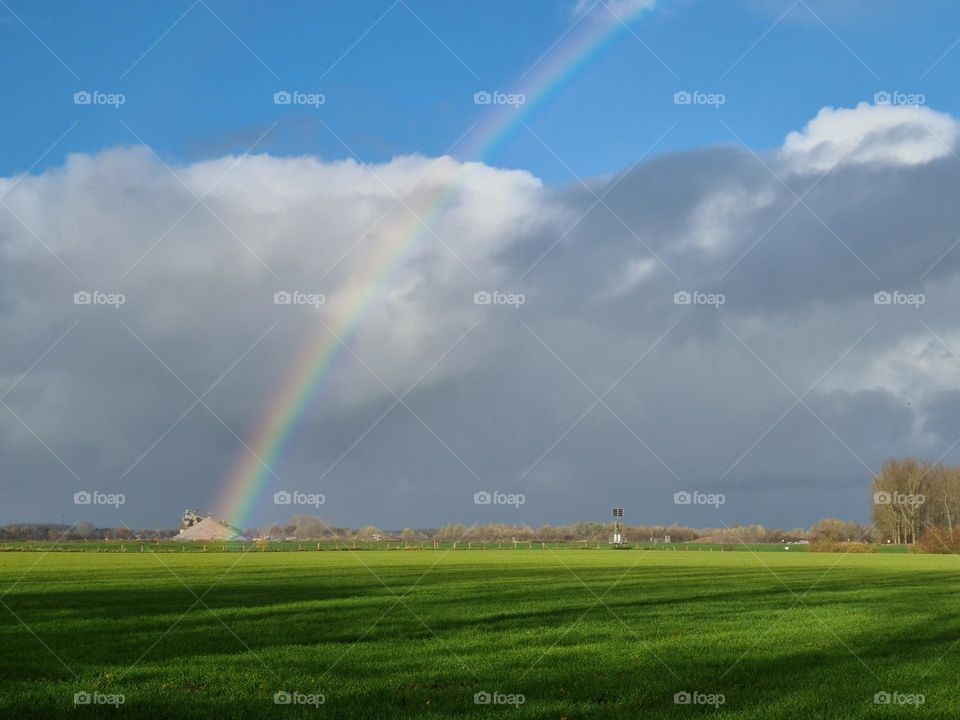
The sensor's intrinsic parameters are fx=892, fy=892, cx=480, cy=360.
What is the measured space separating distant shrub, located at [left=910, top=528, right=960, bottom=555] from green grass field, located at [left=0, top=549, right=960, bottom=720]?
90.3m

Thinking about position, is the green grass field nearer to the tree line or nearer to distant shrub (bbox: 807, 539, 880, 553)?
distant shrub (bbox: 807, 539, 880, 553)

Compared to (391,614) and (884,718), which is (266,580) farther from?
(884,718)

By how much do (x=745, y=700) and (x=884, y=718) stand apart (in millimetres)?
1882

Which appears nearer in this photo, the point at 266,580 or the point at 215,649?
the point at 215,649

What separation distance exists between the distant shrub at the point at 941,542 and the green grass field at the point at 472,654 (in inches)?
3557

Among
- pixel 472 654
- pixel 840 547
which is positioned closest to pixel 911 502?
pixel 840 547

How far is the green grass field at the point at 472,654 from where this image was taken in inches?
504

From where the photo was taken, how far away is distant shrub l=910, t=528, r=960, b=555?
4377 inches

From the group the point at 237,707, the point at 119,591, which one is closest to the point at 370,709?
the point at 237,707

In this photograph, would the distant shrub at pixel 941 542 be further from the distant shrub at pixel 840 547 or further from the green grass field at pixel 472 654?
the green grass field at pixel 472 654

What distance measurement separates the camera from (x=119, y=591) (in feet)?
114

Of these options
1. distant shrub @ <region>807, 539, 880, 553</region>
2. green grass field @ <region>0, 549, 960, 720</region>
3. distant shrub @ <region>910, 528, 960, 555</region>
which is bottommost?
green grass field @ <region>0, 549, 960, 720</region>

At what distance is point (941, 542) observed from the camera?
11300 cm

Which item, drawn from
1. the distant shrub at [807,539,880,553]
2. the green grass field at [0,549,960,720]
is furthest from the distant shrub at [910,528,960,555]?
the green grass field at [0,549,960,720]
